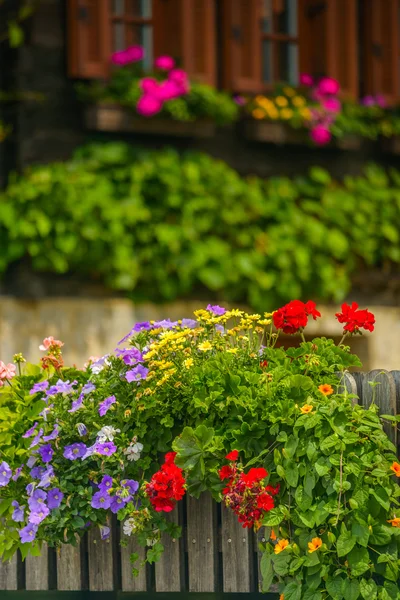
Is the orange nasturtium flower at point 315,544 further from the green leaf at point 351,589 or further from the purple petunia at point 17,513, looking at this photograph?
the purple petunia at point 17,513

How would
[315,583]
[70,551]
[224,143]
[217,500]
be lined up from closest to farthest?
[315,583]
[217,500]
[70,551]
[224,143]

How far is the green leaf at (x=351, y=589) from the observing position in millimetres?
3711

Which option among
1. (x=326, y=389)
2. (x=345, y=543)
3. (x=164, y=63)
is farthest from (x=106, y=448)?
(x=164, y=63)

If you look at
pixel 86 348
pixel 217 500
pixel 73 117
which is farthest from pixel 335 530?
pixel 73 117

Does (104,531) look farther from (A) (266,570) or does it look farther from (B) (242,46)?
(B) (242,46)

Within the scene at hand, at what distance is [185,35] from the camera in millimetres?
7609

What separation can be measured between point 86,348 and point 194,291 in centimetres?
79

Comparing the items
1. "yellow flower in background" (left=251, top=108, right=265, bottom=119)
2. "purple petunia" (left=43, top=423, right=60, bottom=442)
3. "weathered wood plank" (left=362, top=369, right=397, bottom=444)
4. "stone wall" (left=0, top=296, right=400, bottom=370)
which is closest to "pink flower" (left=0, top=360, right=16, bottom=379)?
"purple petunia" (left=43, top=423, right=60, bottom=442)

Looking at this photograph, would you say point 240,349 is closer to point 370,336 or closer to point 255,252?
point 255,252

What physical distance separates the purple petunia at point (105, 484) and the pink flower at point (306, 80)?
458cm

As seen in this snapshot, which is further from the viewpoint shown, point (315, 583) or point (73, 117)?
point (73, 117)

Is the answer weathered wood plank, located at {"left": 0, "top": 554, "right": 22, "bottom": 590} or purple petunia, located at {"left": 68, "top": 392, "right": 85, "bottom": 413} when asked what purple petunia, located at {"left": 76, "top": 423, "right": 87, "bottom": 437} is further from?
weathered wood plank, located at {"left": 0, "top": 554, "right": 22, "bottom": 590}

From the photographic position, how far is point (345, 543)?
3.71 m

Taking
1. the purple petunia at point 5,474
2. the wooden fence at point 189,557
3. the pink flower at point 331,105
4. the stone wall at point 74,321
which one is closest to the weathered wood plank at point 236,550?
the wooden fence at point 189,557
